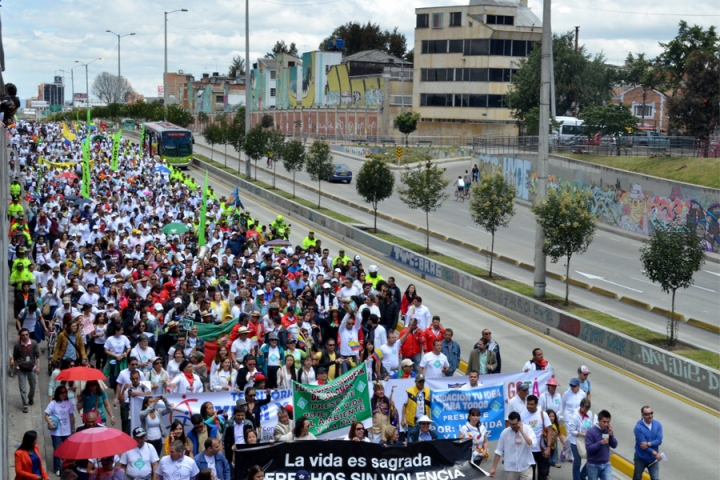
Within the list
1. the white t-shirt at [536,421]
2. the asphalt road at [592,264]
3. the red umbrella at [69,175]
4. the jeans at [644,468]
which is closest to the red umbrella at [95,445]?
the white t-shirt at [536,421]

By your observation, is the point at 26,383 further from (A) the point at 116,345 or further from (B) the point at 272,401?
(B) the point at 272,401

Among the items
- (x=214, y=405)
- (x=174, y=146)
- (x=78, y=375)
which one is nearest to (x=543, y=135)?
(x=214, y=405)

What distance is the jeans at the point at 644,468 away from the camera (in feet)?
40.1

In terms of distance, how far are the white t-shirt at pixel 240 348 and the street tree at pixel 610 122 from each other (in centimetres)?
4074

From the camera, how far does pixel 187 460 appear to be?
1077 cm

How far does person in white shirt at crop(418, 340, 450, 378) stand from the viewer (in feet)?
48.0

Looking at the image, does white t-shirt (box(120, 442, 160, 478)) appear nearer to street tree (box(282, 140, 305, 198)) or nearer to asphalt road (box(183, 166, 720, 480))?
asphalt road (box(183, 166, 720, 480))

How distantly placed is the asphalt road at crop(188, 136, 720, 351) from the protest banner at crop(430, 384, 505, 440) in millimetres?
10087

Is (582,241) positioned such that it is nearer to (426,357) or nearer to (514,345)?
(514,345)

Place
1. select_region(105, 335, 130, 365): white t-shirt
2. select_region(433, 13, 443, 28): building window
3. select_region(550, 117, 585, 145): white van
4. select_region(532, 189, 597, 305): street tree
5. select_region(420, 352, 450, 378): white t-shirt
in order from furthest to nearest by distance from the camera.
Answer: select_region(433, 13, 443, 28): building window → select_region(550, 117, 585, 145): white van → select_region(532, 189, 597, 305): street tree → select_region(105, 335, 130, 365): white t-shirt → select_region(420, 352, 450, 378): white t-shirt

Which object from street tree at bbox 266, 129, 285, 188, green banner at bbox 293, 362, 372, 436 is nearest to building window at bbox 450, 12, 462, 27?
street tree at bbox 266, 129, 285, 188

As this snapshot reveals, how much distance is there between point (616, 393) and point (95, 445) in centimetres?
1085

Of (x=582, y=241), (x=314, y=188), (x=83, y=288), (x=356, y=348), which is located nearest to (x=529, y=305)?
(x=582, y=241)

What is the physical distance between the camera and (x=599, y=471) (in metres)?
11.8
